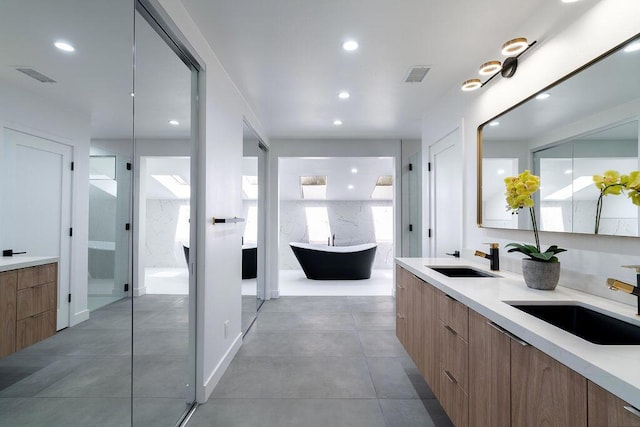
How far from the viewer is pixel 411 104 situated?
3.19 meters

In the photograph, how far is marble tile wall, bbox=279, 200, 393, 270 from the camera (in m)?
7.57

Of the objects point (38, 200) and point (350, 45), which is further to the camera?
point (350, 45)

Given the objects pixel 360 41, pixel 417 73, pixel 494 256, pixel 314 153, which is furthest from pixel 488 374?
pixel 314 153

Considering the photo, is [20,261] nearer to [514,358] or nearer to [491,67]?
[514,358]

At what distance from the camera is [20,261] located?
2.62 feet

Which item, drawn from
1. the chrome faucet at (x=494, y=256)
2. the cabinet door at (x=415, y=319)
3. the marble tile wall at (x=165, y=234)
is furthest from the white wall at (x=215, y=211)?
the chrome faucet at (x=494, y=256)

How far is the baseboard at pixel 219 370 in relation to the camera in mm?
2016

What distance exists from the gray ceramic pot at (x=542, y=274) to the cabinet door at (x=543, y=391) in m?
0.62

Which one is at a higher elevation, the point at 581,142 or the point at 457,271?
the point at 581,142

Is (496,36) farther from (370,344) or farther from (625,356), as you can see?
(370,344)

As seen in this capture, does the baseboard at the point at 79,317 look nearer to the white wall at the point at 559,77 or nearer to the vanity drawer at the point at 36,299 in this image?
the vanity drawer at the point at 36,299

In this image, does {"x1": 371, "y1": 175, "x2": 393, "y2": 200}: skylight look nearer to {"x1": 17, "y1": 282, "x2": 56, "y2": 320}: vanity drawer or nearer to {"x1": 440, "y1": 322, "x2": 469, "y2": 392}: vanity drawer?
{"x1": 440, "y1": 322, "x2": 469, "y2": 392}: vanity drawer

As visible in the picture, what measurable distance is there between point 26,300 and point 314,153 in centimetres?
408

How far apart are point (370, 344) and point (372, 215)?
4902mm
